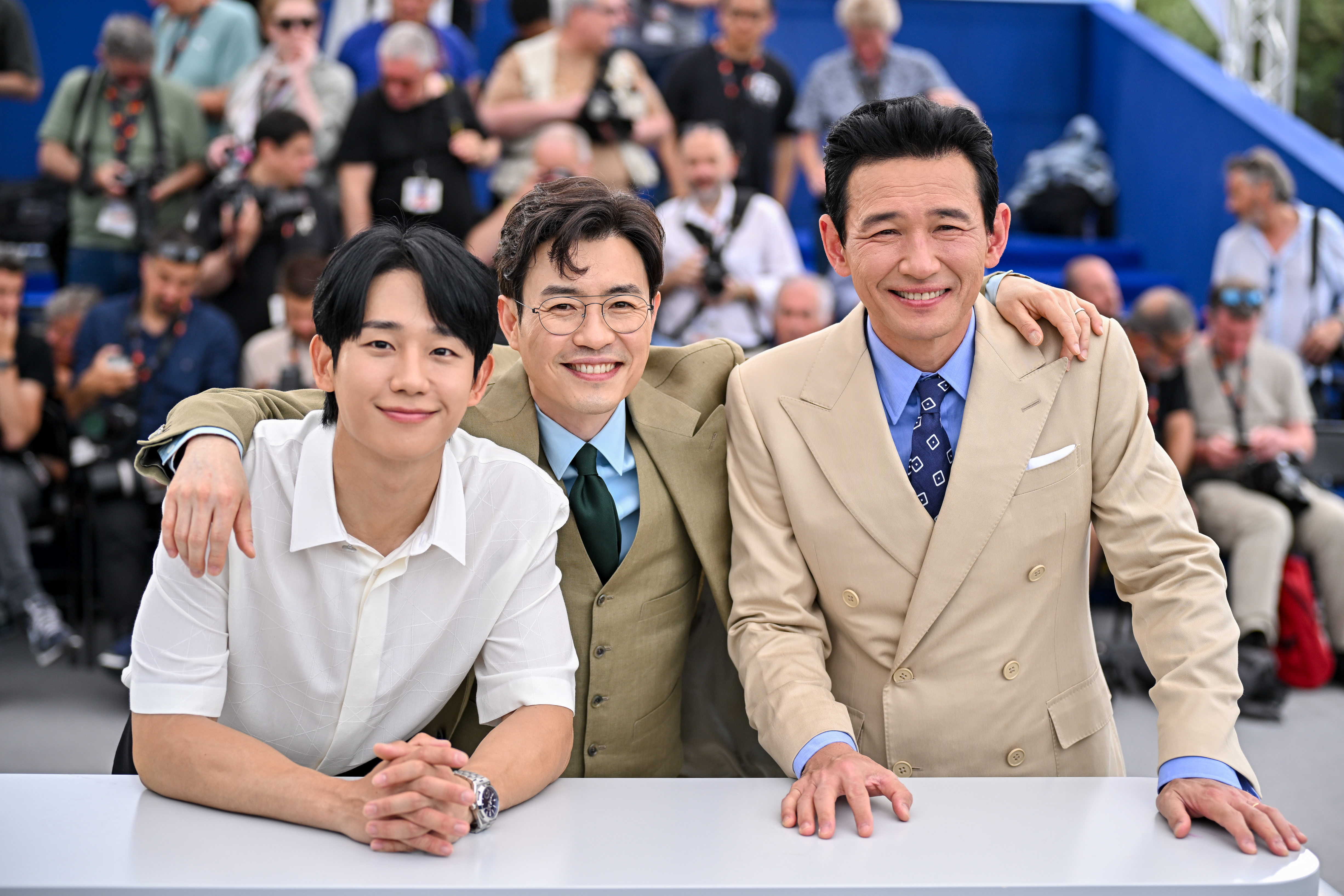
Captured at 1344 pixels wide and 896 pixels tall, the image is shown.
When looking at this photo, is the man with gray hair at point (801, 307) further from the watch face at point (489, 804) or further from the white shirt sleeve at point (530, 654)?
the watch face at point (489, 804)

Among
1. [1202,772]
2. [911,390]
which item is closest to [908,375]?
[911,390]

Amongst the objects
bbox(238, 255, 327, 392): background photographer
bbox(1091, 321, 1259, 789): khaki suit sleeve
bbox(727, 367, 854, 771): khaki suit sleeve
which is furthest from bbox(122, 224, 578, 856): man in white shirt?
bbox(238, 255, 327, 392): background photographer

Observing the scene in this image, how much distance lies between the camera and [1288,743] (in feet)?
13.1

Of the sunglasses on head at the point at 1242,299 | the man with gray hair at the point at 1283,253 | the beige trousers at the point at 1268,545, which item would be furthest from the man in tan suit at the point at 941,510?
the man with gray hair at the point at 1283,253

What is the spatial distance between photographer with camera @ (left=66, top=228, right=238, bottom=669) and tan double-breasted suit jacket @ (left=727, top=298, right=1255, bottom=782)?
131 inches

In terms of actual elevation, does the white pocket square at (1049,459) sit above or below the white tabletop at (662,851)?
above

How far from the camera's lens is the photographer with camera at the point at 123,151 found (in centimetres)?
507

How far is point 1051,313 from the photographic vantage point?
6.08ft

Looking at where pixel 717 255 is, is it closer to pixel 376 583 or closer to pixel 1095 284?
pixel 1095 284

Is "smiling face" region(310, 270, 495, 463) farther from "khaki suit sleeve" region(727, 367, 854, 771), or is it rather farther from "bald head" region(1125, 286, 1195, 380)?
"bald head" region(1125, 286, 1195, 380)

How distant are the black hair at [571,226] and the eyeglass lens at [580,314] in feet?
0.15

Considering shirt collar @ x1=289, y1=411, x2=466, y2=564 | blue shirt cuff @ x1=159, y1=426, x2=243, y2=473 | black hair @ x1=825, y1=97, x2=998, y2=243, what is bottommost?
shirt collar @ x1=289, y1=411, x2=466, y2=564

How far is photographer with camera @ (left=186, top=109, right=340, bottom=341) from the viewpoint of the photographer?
4.89 metres

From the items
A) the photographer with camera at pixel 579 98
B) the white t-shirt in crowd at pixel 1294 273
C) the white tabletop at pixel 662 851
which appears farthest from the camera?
the white t-shirt in crowd at pixel 1294 273
